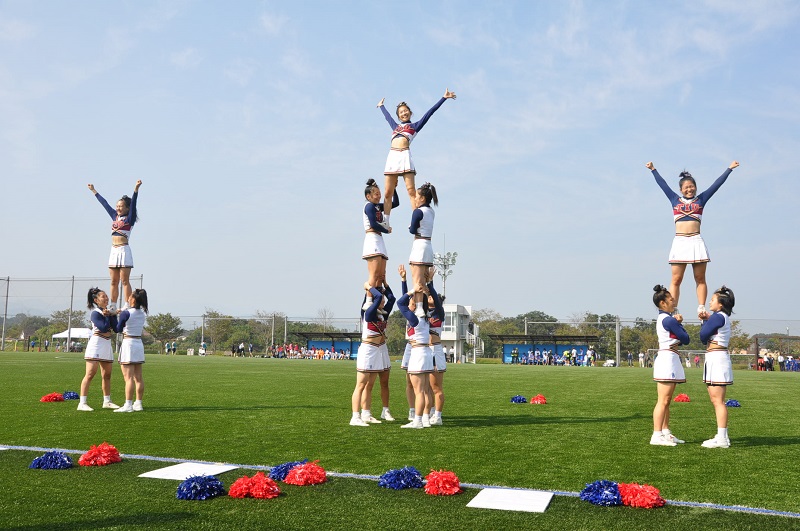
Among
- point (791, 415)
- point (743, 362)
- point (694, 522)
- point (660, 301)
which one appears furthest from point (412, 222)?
point (743, 362)

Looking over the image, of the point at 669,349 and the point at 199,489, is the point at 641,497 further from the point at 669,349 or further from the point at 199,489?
the point at 669,349

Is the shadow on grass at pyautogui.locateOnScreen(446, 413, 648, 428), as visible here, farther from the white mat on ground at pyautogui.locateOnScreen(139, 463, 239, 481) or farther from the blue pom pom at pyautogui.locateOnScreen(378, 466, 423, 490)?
the white mat on ground at pyautogui.locateOnScreen(139, 463, 239, 481)

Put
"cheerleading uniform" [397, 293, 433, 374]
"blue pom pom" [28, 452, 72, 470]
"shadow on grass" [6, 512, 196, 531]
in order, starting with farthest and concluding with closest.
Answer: "cheerleading uniform" [397, 293, 433, 374], "blue pom pom" [28, 452, 72, 470], "shadow on grass" [6, 512, 196, 531]

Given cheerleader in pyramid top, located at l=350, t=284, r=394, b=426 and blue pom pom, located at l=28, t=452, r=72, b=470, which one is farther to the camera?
cheerleader in pyramid top, located at l=350, t=284, r=394, b=426

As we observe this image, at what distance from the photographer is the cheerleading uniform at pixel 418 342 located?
10203 millimetres

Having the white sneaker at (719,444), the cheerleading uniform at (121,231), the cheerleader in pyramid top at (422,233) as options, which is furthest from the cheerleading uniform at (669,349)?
the cheerleading uniform at (121,231)

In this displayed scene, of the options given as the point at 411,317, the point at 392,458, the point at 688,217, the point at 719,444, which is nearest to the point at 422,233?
the point at 411,317

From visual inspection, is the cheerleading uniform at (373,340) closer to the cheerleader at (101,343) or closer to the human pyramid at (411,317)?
the human pyramid at (411,317)

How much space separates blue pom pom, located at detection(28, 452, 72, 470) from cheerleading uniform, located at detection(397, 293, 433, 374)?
501cm

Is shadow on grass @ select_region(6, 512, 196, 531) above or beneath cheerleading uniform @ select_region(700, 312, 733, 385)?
beneath

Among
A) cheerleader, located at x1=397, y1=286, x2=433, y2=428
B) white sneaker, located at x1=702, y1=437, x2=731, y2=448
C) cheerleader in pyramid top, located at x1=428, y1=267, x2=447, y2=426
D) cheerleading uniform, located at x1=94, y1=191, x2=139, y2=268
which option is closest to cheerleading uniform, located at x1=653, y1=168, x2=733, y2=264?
white sneaker, located at x1=702, y1=437, x2=731, y2=448

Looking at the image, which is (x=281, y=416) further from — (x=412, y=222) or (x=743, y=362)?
(x=743, y=362)

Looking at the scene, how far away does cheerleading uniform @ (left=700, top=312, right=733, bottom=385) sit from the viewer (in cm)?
859

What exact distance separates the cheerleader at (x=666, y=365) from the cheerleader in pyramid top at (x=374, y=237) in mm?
4471
